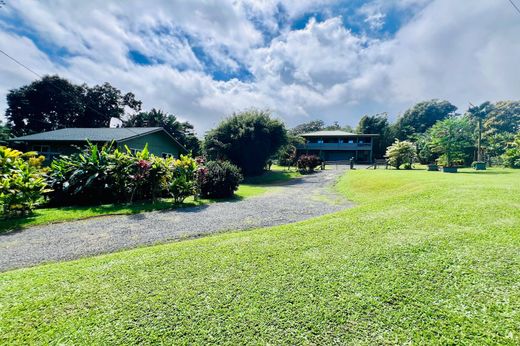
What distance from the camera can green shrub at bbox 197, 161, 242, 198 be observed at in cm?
1087

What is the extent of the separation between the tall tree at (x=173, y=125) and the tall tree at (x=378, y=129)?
105 ft

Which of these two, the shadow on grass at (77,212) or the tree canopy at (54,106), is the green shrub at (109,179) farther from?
the tree canopy at (54,106)

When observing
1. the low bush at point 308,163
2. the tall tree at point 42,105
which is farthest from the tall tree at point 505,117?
the tall tree at point 42,105

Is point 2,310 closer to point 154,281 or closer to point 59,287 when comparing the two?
point 59,287

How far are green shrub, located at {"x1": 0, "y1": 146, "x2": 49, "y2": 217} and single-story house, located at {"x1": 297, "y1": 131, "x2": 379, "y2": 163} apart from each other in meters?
34.6

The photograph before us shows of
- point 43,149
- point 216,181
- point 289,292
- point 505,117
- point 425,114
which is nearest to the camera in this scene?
point 289,292

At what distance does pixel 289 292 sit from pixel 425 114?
58461 mm

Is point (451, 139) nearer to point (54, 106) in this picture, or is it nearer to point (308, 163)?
point (308, 163)

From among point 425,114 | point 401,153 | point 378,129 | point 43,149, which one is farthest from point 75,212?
point 425,114

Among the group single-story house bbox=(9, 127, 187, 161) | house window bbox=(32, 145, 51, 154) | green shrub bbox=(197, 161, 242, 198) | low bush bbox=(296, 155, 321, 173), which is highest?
single-story house bbox=(9, 127, 187, 161)

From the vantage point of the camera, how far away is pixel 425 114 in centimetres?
4812

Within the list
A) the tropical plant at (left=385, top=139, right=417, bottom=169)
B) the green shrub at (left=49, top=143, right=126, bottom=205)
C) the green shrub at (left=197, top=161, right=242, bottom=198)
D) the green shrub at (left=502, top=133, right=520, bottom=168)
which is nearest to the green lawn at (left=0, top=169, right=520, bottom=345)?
the green shrub at (left=49, top=143, right=126, bottom=205)

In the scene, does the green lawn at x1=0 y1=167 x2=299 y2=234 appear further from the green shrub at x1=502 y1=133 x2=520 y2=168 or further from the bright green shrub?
the green shrub at x1=502 y1=133 x2=520 y2=168

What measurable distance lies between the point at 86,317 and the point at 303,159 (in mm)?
23049
